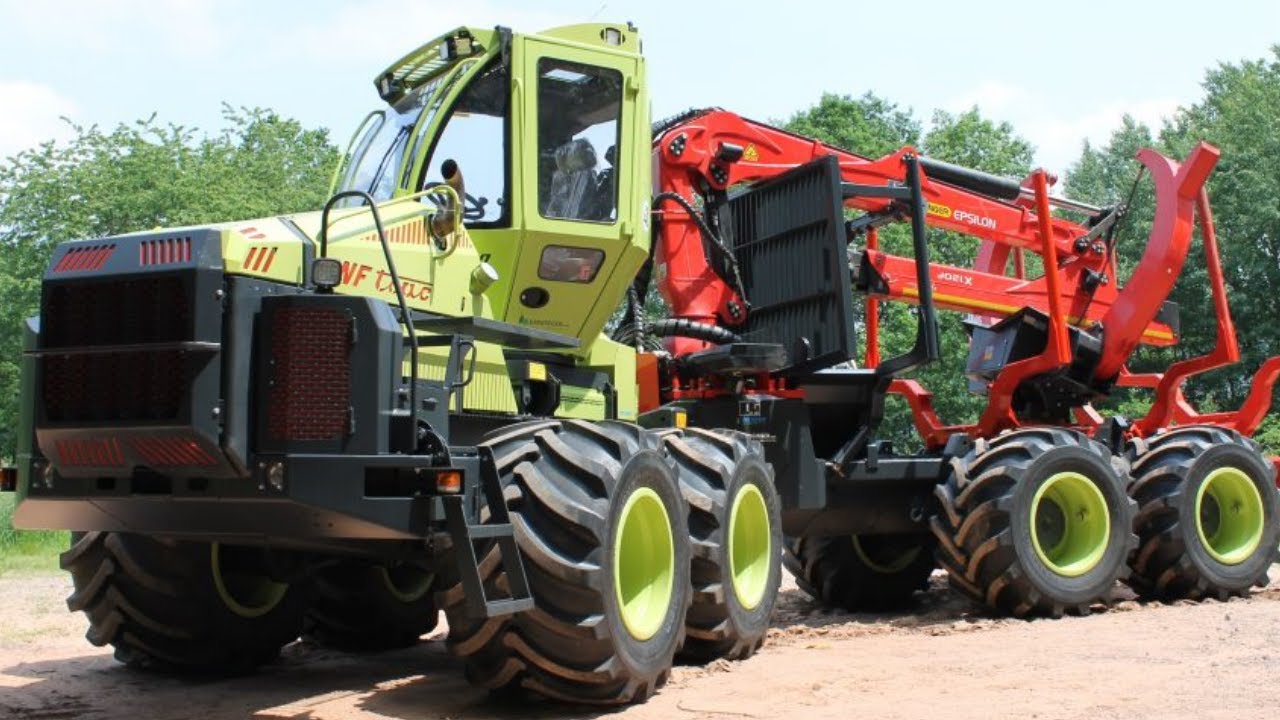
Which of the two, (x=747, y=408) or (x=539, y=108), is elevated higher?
(x=539, y=108)

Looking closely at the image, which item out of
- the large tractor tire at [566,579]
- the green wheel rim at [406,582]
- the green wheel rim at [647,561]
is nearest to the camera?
the large tractor tire at [566,579]

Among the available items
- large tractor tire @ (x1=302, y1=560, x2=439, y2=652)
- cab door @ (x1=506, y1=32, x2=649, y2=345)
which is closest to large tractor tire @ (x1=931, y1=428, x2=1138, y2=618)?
cab door @ (x1=506, y1=32, x2=649, y2=345)

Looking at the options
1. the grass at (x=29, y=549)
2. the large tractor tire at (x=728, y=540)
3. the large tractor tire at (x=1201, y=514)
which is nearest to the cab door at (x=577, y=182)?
the large tractor tire at (x=728, y=540)

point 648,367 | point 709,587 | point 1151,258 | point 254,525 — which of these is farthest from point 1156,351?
point 254,525

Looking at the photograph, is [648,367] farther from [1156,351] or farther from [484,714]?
[1156,351]

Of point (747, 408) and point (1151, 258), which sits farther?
point (1151, 258)

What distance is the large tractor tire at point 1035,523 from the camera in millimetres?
10086

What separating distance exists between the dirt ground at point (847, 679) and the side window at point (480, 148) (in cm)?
254

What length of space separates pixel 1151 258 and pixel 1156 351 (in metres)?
28.0

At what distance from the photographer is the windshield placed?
7.83m

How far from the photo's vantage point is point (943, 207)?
1238 cm

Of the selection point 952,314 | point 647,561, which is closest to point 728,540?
point 647,561

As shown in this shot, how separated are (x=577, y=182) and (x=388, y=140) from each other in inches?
45.3

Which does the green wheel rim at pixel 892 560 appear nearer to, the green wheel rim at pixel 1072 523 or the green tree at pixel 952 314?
the green wheel rim at pixel 1072 523
